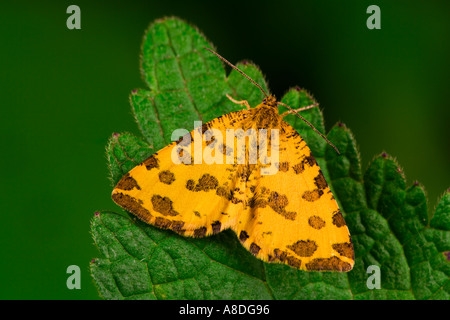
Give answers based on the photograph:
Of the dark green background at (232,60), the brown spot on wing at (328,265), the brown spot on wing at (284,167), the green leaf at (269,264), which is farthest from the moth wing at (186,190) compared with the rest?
the dark green background at (232,60)

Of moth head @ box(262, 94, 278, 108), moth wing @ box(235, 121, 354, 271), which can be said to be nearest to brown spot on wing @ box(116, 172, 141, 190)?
moth wing @ box(235, 121, 354, 271)

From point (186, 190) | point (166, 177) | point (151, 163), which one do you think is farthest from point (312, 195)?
point (151, 163)

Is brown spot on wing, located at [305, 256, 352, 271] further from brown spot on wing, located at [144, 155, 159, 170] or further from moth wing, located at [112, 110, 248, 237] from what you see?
brown spot on wing, located at [144, 155, 159, 170]

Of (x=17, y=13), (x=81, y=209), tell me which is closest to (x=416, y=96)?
A: (x=81, y=209)

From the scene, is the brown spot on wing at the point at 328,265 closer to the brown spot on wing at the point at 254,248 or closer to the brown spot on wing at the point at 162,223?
the brown spot on wing at the point at 254,248

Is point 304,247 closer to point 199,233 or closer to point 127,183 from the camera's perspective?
point 199,233
